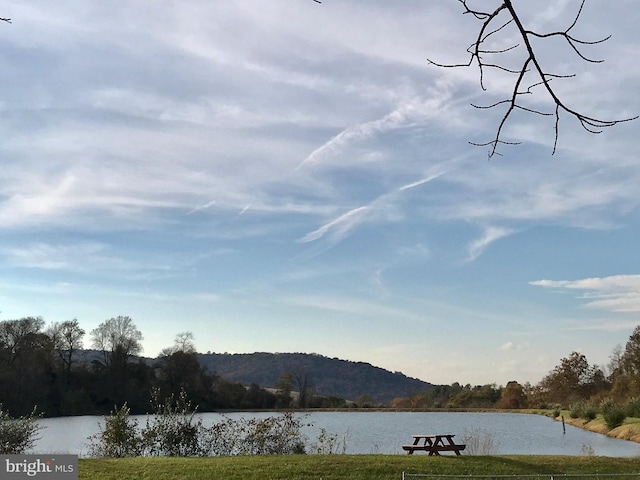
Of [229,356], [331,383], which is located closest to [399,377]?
[331,383]

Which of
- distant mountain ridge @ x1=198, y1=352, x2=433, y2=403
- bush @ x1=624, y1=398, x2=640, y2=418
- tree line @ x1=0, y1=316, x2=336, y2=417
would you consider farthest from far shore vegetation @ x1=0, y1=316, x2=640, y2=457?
distant mountain ridge @ x1=198, y1=352, x2=433, y2=403

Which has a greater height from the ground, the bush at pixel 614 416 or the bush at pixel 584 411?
the bush at pixel 614 416

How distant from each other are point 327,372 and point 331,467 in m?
63.9

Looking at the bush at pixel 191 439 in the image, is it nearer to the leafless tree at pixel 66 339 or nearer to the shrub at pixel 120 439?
the shrub at pixel 120 439

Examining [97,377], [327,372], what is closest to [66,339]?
[97,377]

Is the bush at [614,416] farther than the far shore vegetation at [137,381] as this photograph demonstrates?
No

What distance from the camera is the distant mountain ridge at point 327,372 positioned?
69000mm

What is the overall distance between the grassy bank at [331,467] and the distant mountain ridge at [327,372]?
2133 inches

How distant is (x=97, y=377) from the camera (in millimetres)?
45531

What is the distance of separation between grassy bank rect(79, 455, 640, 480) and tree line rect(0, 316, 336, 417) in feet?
101

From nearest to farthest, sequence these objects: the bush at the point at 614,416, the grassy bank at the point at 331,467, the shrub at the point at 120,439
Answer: the grassy bank at the point at 331,467 < the shrub at the point at 120,439 < the bush at the point at 614,416

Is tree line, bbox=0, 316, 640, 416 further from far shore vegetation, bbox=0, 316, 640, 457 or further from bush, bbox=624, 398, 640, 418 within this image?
bush, bbox=624, 398, 640, 418

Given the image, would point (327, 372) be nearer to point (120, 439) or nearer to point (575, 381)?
point (575, 381)

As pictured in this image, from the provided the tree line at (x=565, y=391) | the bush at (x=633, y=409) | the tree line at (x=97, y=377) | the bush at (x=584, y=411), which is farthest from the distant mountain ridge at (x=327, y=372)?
the bush at (x=633, y=409)
